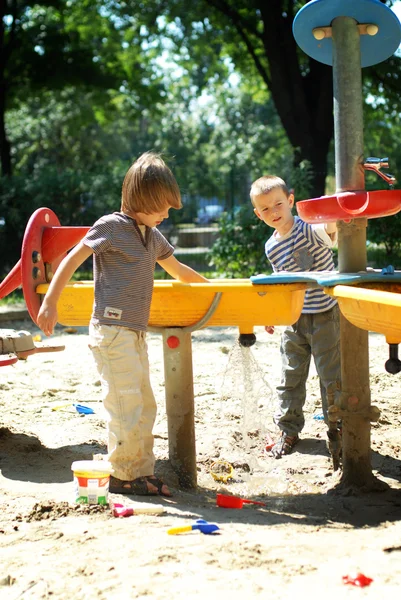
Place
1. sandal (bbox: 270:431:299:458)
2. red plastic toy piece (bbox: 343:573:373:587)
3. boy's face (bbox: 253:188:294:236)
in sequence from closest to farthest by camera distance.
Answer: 1. red plastic toy piece (bbox: 343:573:373:587)
2. boy's face (bbox: 253:188:294:236)
3. sandal (bbox: 270:431:299:458)

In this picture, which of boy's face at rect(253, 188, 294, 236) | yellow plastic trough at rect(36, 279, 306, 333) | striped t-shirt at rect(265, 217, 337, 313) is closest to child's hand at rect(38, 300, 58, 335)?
yellow plastic trough at rect(36, 279, 306, 333)

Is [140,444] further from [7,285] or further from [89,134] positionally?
[89,134]

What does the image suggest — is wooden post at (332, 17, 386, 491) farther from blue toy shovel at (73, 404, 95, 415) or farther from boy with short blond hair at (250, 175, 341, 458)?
blue toy shovel at (73, 404, 95, 415)

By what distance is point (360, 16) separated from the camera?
9.35ft

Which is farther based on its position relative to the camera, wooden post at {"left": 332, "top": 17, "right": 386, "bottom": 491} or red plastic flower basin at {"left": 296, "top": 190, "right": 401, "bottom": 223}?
wooden post at {"left": 332, "top": 17, "right": 386, "bottom": 491}

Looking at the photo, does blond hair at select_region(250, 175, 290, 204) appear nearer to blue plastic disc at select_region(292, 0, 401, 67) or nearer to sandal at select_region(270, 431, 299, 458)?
blue plastic disc at select_region(292, 0, 401, 67)

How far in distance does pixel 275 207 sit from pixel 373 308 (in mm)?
1196

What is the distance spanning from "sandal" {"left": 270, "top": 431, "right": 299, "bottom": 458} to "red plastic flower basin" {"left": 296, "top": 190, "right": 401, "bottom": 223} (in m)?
1.22

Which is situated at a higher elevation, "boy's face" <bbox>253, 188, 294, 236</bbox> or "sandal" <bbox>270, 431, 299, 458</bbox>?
"boy's face" <bbox>253, 188, 294, 236</bbox>

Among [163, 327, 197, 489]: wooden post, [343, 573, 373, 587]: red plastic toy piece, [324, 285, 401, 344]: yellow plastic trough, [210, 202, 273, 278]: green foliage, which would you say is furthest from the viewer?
[210, 202, 273, 278]: green foliage

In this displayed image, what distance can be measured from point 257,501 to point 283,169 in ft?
28.6

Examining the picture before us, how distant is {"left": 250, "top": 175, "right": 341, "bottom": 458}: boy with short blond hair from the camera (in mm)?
→ 3439

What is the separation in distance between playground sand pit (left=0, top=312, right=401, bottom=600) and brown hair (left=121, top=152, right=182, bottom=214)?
0.75 meters

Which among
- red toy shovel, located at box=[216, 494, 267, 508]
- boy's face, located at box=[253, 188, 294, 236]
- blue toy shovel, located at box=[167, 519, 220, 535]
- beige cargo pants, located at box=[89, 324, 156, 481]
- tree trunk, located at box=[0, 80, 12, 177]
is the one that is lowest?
red toy shovel, located at box=[216, 494, 267, 508]
